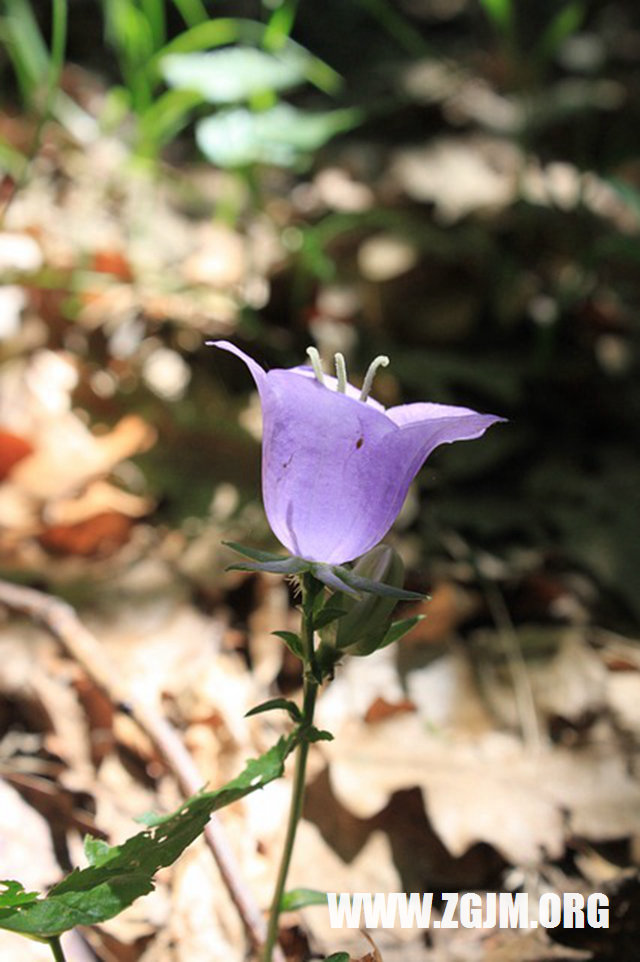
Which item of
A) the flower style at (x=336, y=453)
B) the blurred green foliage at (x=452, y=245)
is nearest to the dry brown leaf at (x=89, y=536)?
the blurred green foliage at (x=452, y=245)

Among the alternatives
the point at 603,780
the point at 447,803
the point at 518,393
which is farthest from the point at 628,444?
the point at 447,803

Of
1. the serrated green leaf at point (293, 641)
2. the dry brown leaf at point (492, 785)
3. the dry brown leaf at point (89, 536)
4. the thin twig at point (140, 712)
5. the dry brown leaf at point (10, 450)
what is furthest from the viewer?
the dry brown leaf at point (10, 450)

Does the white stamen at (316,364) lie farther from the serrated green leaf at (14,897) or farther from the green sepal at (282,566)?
the serrated green leaf at (14,897)

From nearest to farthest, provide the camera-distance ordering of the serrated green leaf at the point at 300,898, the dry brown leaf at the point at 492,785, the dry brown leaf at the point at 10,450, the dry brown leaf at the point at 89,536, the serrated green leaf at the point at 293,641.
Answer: the serrated green leaf at the point at 293,641 → the serrated green leaf at the point at 300,898 → the dry brown leaf at the point at 492,785 → the dry brown leaf at the point at 89,536 → the dry brown leaf at the point at 10,450

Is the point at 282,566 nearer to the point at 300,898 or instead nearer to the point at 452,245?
the point at 300,898

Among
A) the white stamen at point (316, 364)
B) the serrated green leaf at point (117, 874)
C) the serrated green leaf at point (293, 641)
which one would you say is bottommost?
the serrated green leaf at point (117, 874)

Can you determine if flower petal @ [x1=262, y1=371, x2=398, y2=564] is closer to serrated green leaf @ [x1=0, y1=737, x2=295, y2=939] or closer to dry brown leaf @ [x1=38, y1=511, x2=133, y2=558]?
serrated green leaf @ [x1=0, y1=737, x2=295, y2=939]

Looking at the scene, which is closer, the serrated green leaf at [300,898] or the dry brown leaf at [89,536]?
the serrated green leaf at [300,898]

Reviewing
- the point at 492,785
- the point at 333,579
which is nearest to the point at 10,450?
the point at 492,785

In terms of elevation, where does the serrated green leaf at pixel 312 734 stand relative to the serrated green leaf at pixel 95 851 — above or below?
above
